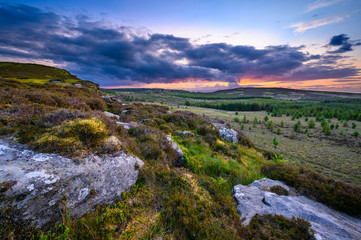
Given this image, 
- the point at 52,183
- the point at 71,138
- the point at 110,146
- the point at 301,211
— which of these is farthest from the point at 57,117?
the point at 301,211

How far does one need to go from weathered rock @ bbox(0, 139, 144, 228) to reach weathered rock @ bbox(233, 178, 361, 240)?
3833 millimetres

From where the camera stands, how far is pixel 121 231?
9.65 feet

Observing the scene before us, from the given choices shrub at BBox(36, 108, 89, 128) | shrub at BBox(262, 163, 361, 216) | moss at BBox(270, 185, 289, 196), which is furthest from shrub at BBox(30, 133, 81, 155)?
shrub at BBox(262, 163, 361, 216)

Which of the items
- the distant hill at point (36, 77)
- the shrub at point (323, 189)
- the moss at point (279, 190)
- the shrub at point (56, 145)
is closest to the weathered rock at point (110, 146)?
the shrub at point (56, 145)

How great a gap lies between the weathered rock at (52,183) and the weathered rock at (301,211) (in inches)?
151

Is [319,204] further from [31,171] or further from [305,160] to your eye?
[305,160]

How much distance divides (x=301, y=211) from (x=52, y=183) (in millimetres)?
6503

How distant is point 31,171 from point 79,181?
34.1 inches

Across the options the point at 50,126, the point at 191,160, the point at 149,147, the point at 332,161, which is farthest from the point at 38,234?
the point at 332,161

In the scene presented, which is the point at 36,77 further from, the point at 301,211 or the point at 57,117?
the point at 301,211

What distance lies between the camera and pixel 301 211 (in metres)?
4.20

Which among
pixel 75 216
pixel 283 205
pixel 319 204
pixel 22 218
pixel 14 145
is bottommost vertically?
pixel 319 204

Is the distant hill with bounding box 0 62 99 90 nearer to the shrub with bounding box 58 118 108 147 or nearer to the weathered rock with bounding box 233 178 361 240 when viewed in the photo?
the shrub with bounding box 58 118 108 147

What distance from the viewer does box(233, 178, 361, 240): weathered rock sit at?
3572mm
